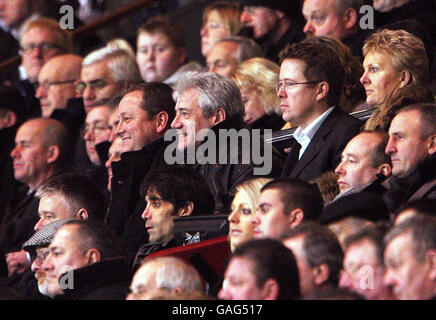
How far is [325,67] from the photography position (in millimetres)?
6609

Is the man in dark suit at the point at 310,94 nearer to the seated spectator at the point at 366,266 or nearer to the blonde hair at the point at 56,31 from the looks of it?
the seated spectator at the point at 366,266

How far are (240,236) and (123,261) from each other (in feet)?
2.04

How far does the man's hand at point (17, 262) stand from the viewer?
731cm

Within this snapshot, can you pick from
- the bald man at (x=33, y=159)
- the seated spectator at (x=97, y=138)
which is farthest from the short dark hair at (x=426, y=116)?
the bald man at (x=33, y=159)

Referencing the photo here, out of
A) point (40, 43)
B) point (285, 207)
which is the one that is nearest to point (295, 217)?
point (285, 207)

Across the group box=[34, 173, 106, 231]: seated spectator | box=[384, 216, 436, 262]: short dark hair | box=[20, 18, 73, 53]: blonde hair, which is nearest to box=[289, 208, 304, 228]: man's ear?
box=[384, 216, 436, 262]: short dark hair

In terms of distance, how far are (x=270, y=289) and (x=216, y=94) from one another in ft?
8.27

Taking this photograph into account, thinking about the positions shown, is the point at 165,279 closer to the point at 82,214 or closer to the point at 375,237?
the point at 375,237

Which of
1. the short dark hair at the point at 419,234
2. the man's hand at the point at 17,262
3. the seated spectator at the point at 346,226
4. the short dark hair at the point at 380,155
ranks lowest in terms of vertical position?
the man's hand at the point at 17,262

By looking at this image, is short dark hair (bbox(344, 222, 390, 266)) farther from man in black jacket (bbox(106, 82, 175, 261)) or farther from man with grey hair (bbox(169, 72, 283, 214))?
man in black jacket (bbox(106, 82, 175, 261))

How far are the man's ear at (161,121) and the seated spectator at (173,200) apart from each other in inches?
35.1

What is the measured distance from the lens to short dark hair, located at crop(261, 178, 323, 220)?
5285 millimetres

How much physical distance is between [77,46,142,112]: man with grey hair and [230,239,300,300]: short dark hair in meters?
4.45

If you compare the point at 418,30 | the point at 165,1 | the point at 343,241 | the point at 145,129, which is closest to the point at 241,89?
the point at 145,129
